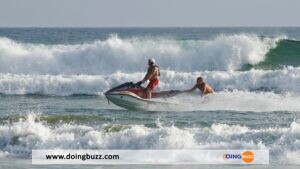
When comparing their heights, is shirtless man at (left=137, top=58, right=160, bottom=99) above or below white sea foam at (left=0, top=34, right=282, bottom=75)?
below

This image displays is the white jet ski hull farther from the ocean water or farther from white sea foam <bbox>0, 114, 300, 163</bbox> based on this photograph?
white sea foam <bbox>0, 114, 300, 163</bbox>

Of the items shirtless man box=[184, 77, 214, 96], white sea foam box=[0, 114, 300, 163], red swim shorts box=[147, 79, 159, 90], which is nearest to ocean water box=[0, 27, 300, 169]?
white sea foam box=[0, 114, 300, 163]

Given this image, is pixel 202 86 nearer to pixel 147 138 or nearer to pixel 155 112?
pixel 155 112

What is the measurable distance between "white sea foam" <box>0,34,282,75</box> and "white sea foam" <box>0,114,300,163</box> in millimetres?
18098

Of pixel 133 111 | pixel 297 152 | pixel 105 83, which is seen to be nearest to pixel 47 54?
pixel 105 83

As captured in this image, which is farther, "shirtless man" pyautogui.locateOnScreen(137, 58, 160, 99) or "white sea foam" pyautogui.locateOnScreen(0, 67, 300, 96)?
"white sea foam" pyautogui.locateOnScreen(0, 67, 300, 96)

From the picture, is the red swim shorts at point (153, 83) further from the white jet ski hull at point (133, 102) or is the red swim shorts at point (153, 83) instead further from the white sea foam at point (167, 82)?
the white sea foam at point (167, 82)

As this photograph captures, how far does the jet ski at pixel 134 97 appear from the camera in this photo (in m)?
20.3

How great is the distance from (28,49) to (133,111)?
1976 cm

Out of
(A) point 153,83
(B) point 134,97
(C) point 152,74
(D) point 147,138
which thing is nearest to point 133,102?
(B) point 134,97

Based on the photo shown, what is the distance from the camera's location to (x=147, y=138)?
51.0 ft

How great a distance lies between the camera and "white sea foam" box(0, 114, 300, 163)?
15.1 metres

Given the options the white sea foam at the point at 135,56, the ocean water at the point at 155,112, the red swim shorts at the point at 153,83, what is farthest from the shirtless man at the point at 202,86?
the white sea foam at the point at 135,56

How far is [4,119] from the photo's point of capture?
61.7 ft
